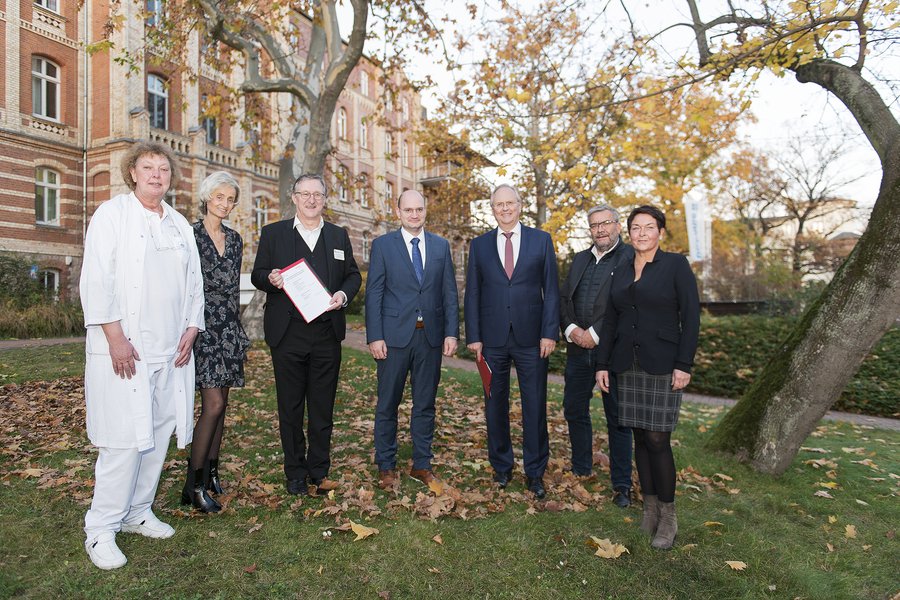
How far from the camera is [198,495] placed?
160 inches

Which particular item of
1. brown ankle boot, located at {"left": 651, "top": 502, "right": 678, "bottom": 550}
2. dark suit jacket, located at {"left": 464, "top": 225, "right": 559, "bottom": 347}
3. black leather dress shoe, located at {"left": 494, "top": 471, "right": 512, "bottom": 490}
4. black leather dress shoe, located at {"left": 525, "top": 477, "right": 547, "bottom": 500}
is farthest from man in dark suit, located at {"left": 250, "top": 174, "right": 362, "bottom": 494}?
brown ankle boot, located at {"left": 651, "top": 502, "right": 678, "bottom": 550}

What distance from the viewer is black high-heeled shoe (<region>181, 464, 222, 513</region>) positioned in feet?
13.2

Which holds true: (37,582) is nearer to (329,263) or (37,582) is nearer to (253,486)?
(253,486)

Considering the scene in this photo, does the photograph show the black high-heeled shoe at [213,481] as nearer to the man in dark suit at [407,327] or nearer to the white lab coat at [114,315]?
the white lab coat at [114,315]

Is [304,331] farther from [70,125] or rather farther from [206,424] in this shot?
[70,125]

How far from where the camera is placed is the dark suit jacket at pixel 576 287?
479cm

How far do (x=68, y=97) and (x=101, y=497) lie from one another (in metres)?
22.0

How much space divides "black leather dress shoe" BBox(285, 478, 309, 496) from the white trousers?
103cm

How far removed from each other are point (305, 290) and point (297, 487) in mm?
1516

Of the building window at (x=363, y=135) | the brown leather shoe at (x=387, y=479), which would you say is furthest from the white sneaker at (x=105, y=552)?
the building window at (x=363, y=135)

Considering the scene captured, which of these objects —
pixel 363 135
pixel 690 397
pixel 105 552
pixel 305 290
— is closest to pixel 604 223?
pixel 305 290

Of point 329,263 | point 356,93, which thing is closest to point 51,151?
point 356,93

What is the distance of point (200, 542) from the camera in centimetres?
358

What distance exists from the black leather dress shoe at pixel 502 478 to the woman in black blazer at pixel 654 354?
1.19m
